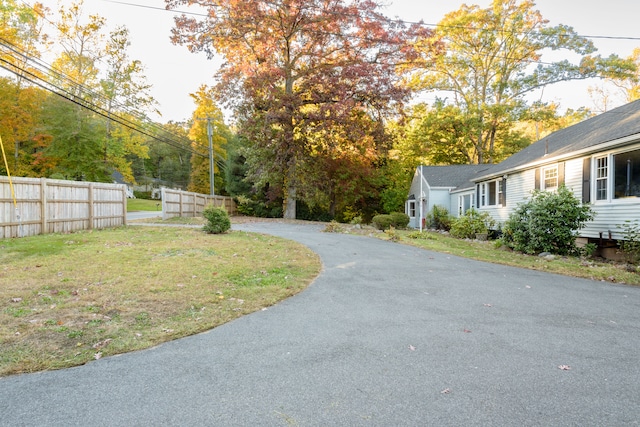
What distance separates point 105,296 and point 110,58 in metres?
28.9

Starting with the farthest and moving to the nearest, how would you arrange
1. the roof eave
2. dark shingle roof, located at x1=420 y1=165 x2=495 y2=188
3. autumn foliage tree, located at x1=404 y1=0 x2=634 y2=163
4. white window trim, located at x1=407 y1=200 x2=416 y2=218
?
autumn foliage tree, located at x1=404 y1=0 x2=634 y2=163 → white window trim, located at x1=407 y1=200 x2=416 y2=218 → dark shingle roof, located at x1=420 y1=165 x2=495 y2=188 → the roof eave

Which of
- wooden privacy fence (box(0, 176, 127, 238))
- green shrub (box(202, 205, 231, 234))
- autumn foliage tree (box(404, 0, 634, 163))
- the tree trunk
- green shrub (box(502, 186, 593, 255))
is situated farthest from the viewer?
autumn foliage tree (box(404, 0, 634, 163))

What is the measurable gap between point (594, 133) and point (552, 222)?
422 cm

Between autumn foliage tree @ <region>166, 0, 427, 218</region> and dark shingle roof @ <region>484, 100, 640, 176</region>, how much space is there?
27.8ft

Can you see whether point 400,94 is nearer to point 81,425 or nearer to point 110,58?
point 81,425

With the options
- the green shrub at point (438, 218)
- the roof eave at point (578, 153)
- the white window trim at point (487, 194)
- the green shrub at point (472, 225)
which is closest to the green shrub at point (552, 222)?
the roof eave at point (578, 153)

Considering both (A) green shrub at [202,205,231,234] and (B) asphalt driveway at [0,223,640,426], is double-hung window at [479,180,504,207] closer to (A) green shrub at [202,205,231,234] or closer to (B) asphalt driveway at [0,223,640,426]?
(B) asphalt driveway at [0,223,640,426]

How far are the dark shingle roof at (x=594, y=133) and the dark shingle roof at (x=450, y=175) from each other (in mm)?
6747

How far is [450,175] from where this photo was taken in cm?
2409

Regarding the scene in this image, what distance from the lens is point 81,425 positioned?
7.39 ft

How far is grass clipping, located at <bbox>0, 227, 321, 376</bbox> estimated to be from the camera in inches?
138

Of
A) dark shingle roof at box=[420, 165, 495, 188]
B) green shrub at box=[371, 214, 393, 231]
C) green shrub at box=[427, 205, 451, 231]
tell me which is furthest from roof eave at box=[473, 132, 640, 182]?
dark shingle roof at box=[420, 165, 495, 188]

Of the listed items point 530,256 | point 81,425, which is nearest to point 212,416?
point 81,425

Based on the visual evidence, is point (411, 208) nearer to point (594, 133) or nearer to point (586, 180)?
point (594, 133)
